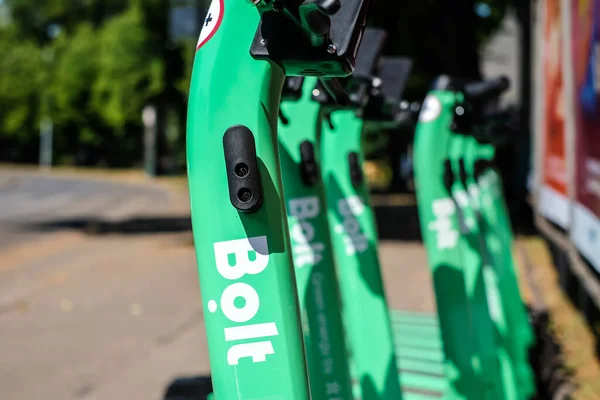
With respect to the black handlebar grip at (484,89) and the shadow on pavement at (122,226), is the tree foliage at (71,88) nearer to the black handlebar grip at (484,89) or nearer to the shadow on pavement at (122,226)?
the shadow on pavement at (122,226)

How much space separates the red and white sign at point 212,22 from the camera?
5.08ft

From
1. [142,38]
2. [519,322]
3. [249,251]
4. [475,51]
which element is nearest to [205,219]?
[249,251]

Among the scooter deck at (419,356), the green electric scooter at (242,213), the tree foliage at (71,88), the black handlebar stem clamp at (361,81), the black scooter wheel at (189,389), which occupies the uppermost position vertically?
the tree foliage at (71,88)

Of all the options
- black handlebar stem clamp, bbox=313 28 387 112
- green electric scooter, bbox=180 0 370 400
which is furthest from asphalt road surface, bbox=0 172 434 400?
green electric scooter, bbox=180 0 370 400

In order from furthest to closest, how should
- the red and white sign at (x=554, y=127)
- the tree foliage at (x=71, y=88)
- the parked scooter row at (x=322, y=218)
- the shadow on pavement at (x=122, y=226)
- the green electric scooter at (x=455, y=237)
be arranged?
1. the tree foliage at (x=71, y=88)
2. the shadow on pavement at (x=122, y=226)
3. the red and white sign at (x=554, y=127)
4. the green electric scooter at (x=455, y=237)
5. the parked scooter row at (x=322, y=218)

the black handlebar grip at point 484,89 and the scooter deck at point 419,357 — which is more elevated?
the black handlebar grip at point 484,89

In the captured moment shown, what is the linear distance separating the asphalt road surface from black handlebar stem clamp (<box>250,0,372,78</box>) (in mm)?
3659

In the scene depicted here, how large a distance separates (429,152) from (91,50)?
41.1 m

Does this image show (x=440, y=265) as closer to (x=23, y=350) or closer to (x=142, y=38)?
(x=23, y=350)

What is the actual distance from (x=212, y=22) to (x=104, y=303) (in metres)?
6.72

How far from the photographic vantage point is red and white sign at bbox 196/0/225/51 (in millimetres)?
1549

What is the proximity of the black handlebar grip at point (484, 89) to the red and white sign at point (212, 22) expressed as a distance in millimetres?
2265

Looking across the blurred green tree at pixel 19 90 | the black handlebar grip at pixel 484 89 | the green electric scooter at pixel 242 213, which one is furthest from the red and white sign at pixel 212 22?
the blurred green tree at pixel 19 90

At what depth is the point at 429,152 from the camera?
3355 mm
